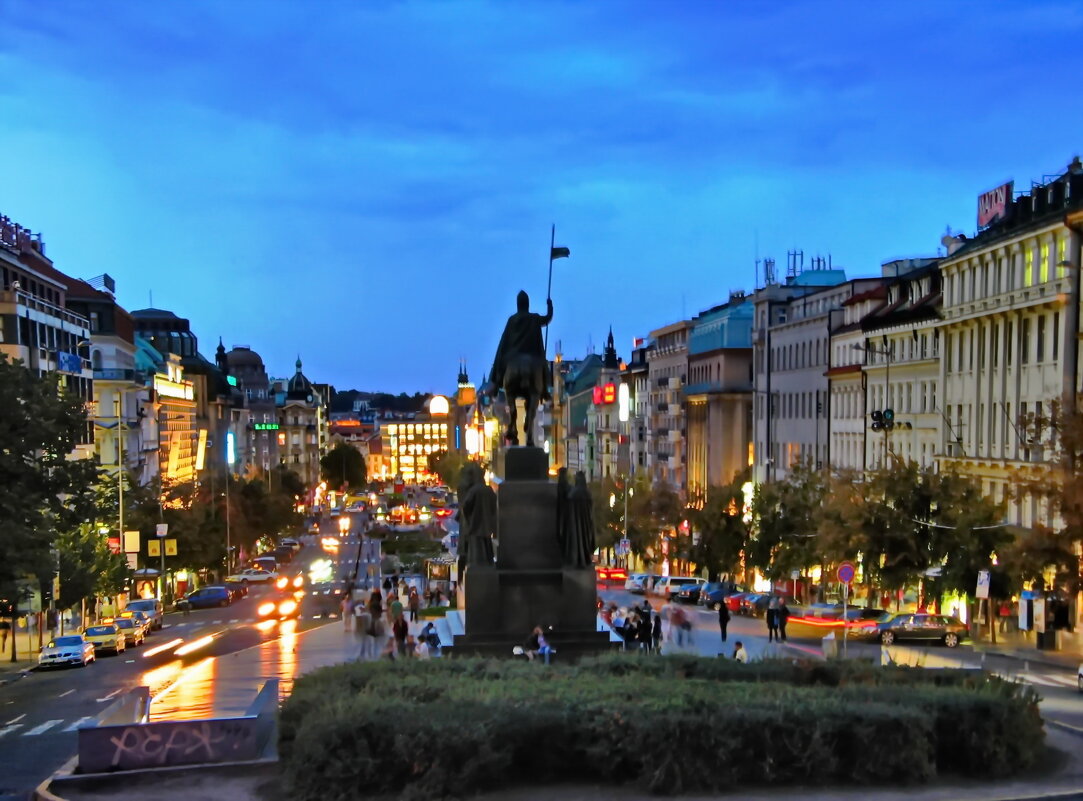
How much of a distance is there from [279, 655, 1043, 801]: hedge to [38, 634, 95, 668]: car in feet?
104

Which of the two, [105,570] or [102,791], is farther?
[105,570]

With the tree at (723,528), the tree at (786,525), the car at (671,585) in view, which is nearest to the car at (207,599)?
the car at (671,585)

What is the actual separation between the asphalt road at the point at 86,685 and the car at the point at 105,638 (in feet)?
1.31

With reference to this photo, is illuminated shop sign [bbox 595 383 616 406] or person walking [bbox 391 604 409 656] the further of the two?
illuminated shop sign [bbox 595 383 616 406]

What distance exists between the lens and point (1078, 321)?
5622 centimetres

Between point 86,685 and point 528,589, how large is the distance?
1759cm

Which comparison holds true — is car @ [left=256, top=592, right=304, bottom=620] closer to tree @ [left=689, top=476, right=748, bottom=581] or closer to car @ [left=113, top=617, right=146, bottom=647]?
car @ [left=113, top=617, right=146, bottom=647]

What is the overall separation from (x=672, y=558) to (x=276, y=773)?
78.3m

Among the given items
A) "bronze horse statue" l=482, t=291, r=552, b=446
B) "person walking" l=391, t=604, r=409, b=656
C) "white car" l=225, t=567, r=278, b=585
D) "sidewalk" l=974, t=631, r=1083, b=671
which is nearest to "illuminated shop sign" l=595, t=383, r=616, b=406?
"white car" l=225, t=567, r=278, b=585

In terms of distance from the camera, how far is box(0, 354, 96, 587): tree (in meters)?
38.8

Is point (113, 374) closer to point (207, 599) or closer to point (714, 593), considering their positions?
point (207, 599)

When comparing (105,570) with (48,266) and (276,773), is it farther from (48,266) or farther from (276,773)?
(276,773)

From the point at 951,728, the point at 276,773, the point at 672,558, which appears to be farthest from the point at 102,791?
the point at 672,558

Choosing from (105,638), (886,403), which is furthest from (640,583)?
(105,638)
